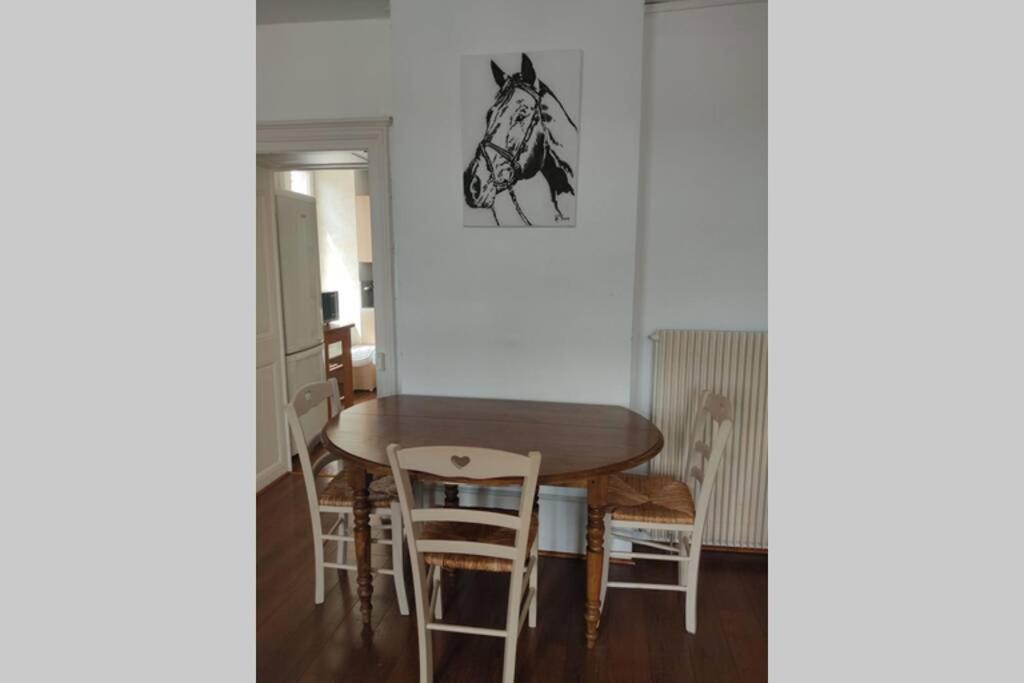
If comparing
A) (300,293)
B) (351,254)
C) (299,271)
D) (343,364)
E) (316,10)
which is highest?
(316,10)

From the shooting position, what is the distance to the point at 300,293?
3590mm

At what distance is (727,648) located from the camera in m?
1.95

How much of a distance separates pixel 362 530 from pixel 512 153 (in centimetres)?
167

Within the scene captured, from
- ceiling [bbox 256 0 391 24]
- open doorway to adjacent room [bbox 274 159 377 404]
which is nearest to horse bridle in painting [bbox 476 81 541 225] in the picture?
ceiling [bbox 256 0 391 24]

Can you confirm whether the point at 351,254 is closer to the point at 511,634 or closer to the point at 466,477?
the point at 466,477

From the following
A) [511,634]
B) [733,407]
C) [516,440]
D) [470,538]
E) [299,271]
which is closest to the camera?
[511,634]

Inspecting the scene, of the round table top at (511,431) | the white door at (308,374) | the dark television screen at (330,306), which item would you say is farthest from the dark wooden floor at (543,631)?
the dark television screen at (330,306)

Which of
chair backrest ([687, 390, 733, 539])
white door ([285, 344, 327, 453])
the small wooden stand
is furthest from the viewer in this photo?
the small wooden stand

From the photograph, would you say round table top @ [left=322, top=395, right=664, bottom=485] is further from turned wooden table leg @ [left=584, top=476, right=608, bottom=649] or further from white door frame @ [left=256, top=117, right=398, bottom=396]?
white door frame @ [left=256, top=117, right=398, bottom=396]

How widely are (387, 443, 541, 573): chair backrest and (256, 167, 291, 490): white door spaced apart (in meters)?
1.96

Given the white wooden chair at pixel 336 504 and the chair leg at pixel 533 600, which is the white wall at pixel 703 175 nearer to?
the chair leg at pixel 533 600

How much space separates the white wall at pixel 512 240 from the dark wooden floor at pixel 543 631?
33.9 inches

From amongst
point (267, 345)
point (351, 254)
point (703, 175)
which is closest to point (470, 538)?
point (703, 175)

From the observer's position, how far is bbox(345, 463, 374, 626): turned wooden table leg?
1960 mm
